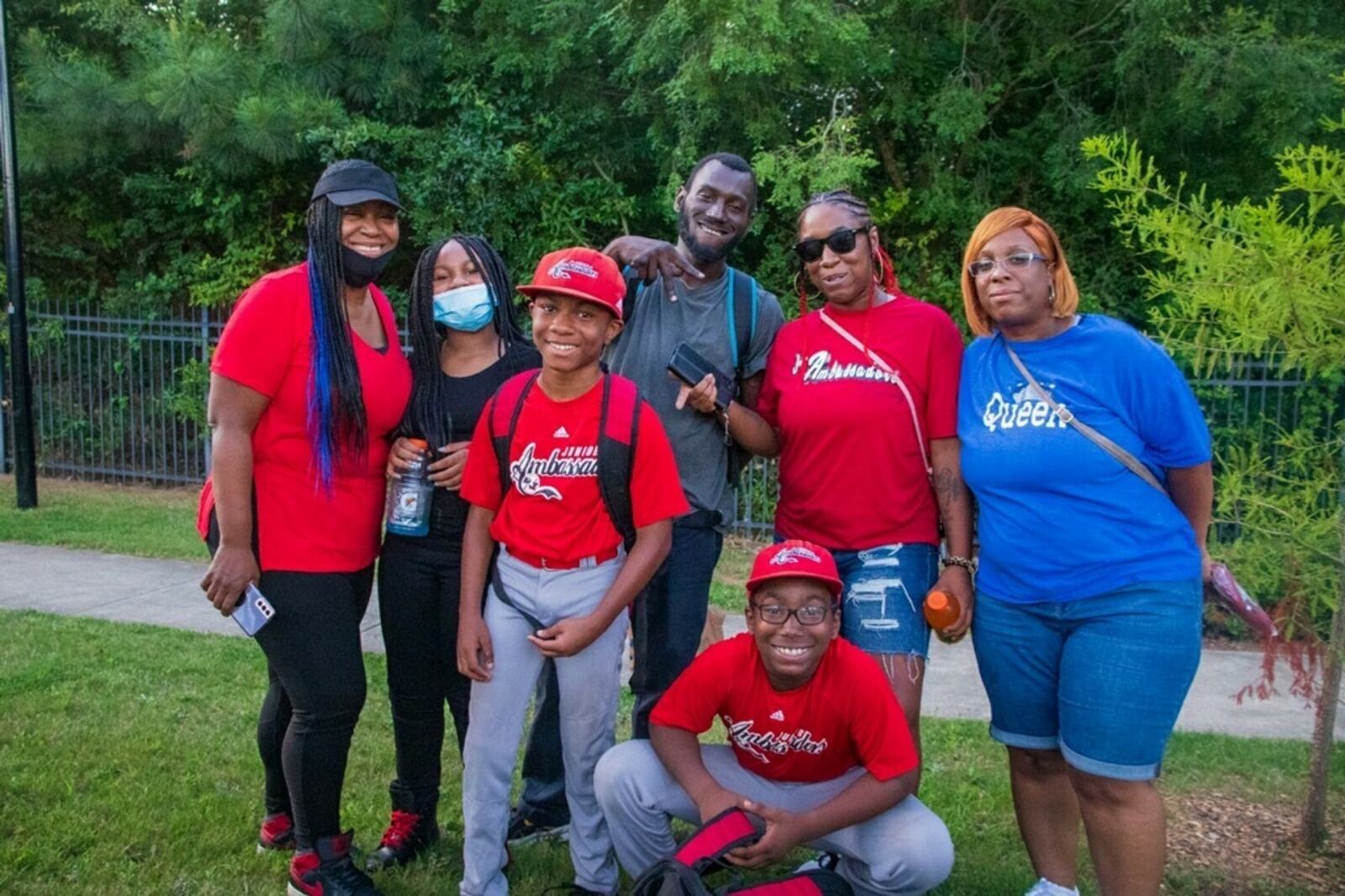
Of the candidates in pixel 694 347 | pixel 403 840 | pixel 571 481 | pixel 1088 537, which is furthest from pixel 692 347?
pixel 403 840

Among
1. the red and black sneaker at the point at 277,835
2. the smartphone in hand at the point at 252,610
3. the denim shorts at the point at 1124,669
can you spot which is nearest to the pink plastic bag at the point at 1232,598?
the denim shorts at the point at 1124,669

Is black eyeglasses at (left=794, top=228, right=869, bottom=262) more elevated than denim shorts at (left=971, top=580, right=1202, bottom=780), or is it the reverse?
black eyeglasses at (left=794, top=228, right=869, bottom=262)

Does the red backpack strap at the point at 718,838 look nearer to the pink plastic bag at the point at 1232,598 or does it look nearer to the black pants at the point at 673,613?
the black pants at the point at 673,613

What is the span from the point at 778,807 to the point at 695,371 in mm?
1253

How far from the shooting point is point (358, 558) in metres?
3.56

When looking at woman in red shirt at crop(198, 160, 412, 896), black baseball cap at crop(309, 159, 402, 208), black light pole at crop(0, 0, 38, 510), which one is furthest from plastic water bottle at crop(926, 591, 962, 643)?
black light pole at crop(0, 0, 38, 510)

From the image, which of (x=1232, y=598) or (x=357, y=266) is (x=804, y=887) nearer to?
(x=1232, y=598)

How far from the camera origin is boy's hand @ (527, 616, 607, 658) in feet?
11.1

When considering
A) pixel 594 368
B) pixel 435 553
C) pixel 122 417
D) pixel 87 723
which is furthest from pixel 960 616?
pixel 122 417

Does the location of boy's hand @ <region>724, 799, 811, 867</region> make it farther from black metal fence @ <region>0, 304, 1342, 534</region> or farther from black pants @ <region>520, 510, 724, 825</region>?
black metal fence @ <region>0, 304, 1342, 534</region>

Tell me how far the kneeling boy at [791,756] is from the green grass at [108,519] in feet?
20.3

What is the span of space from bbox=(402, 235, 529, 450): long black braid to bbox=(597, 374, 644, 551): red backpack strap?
1.65 ft

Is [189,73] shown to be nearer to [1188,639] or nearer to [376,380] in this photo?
[376,380]

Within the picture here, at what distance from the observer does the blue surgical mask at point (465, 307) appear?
370cm
